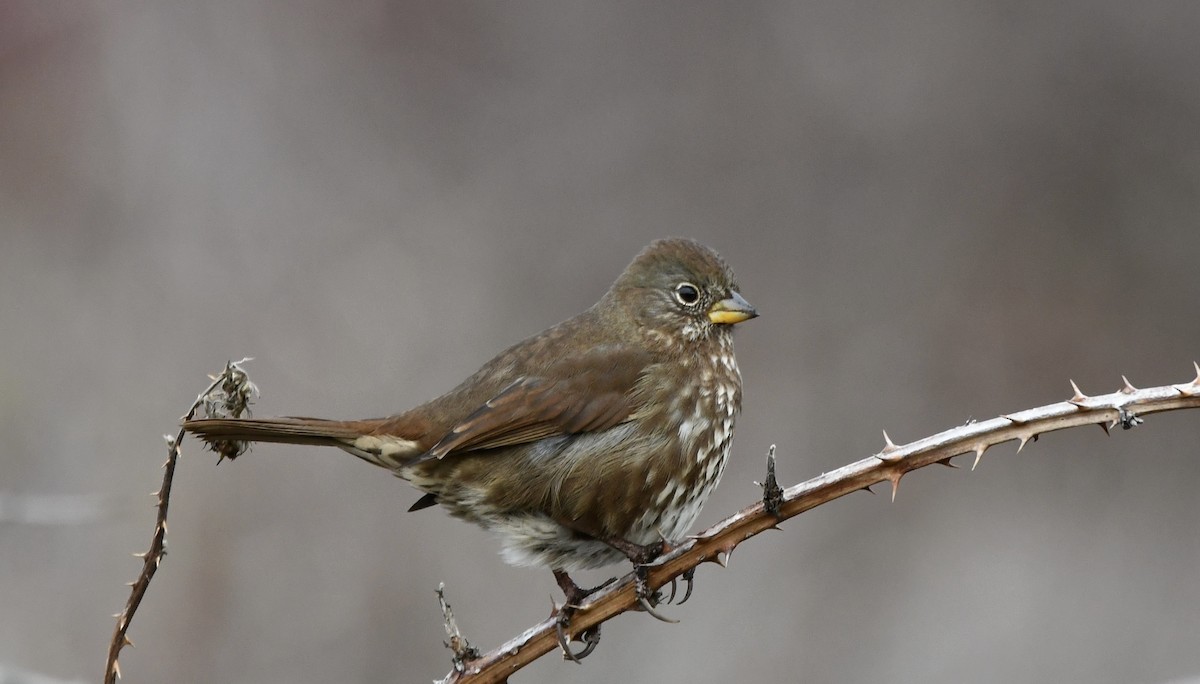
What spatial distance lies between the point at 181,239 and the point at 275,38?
1.76 m

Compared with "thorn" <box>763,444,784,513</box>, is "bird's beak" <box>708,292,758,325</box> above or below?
above

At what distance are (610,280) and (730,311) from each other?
3.71 m

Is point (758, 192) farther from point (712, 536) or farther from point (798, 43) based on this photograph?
point (712, 536)

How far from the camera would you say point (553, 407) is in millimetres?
4254

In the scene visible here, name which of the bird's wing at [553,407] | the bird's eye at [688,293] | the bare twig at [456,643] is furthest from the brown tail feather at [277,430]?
the bird's eye at [688,293]

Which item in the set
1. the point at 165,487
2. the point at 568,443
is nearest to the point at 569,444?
the point at 568,443

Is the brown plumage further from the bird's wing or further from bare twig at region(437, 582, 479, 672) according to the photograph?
bare twig at region(437, 582, 479, 672)

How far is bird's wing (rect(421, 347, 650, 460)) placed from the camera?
4.18m

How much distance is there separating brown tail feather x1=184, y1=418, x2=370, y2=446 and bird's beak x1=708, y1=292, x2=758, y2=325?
4.26 ft

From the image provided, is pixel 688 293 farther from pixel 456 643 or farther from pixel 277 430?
pixel 456 643

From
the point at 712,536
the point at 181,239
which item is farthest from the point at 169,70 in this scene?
the point at 712,536

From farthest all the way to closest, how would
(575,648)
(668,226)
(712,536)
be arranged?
(668,226) < (575,648) < (712,536)

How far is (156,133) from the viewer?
28.1 feet

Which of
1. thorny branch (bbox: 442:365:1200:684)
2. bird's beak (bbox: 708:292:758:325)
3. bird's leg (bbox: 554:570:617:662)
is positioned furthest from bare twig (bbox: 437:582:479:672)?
bird's beak (bbox: 708:292:758:325)
